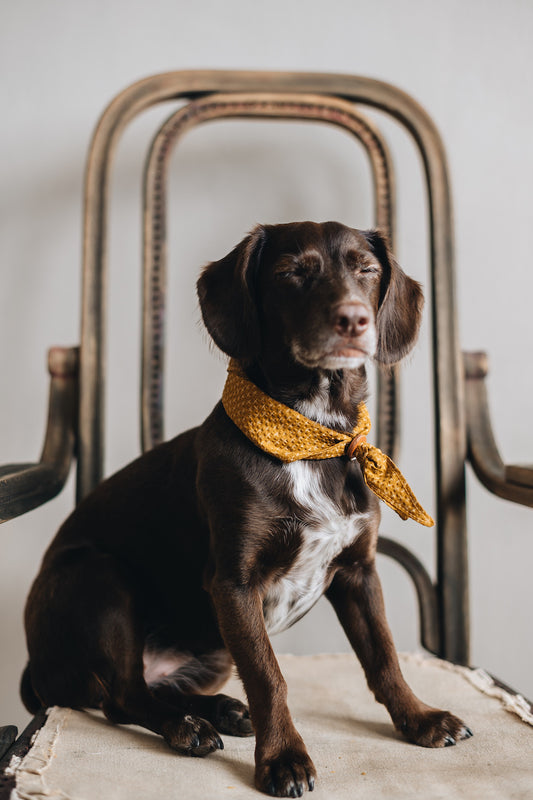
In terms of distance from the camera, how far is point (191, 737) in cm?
98

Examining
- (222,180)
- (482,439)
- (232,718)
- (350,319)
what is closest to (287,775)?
(232,718)

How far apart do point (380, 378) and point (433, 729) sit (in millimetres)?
675

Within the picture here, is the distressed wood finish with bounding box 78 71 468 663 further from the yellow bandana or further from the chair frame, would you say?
the yellow bandana

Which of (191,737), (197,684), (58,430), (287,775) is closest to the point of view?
(287,775)

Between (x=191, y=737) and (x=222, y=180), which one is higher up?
(x=222, y=180)

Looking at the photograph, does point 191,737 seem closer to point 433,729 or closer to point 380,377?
point 433,729

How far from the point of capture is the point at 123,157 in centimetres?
178

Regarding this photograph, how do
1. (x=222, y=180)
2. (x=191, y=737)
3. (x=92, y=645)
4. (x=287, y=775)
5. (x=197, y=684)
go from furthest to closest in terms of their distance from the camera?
(x=222, y=180) < (x=197, y=684) < (x=92, y=645) < (x=191, y=737) < (x=287, y=775)

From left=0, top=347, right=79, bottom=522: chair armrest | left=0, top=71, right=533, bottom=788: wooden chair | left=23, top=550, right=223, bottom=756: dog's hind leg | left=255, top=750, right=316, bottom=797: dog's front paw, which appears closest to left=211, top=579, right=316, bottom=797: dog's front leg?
left=255, top=750, right=316, bottom=797: dog's front paw

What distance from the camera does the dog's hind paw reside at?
108cm

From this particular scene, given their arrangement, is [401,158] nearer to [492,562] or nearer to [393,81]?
[393,81]

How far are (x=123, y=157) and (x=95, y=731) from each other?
1.25 meters

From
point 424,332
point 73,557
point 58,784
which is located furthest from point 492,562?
point 58,784

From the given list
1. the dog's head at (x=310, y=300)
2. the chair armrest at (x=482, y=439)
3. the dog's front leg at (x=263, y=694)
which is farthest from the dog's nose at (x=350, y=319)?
the chair armrest at (x=482, y=439)
